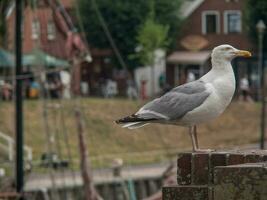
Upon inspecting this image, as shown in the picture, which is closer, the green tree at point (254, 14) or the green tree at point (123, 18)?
the green tree at point (254, 14)

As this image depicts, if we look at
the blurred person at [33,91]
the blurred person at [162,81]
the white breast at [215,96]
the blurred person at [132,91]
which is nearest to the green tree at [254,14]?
the blurred person at [132,91]

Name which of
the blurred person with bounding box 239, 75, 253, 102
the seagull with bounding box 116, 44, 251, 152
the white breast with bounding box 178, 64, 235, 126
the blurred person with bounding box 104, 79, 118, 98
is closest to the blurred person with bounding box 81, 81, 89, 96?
the blurred person with bounding box 104, 79, 118, 98

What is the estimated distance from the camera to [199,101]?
36.2 feet

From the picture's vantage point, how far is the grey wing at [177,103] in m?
11.0

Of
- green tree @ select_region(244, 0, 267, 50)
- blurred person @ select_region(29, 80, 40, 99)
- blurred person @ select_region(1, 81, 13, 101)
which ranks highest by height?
green tree @ select_region(244, 0, 267, 50)

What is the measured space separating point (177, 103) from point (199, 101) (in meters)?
0.29

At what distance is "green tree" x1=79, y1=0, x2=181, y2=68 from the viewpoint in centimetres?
8762

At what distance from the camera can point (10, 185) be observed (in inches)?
1240

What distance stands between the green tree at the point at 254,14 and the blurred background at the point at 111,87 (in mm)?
86

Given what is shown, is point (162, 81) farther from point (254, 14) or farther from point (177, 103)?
point (177, 103)

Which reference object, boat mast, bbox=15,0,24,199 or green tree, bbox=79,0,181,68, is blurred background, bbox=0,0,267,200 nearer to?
green tree, bbox=79,0,181,68

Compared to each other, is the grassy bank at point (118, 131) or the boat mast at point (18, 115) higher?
the boat mast at point (18, 115)

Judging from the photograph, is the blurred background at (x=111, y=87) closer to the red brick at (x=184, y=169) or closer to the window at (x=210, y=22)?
the window at (x=210, y=22)

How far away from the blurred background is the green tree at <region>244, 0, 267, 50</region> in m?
0.09
